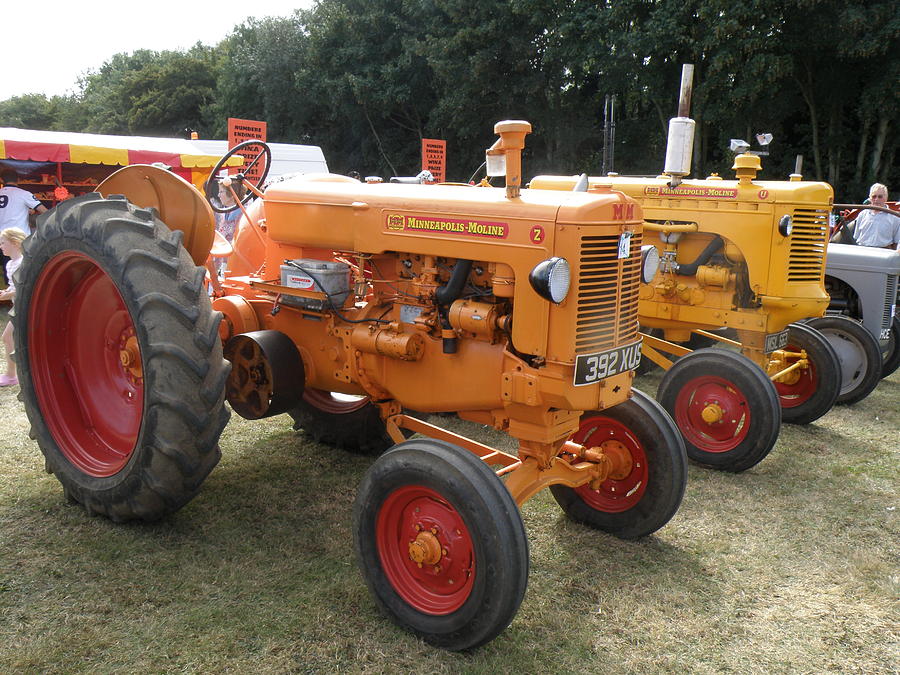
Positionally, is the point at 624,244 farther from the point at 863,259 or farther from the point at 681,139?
the point at 863,259

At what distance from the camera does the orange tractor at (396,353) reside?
8.34 ft

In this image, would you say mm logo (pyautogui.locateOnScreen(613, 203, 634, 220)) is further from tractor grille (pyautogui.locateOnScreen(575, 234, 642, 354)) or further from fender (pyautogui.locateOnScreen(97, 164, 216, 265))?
fender (pyautogui.locateOnScreen(97, 164, 216, 265))

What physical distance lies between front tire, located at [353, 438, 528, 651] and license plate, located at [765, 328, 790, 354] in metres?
3.08

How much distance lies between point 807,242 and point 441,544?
11.2 feet

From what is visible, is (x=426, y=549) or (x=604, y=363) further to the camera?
(x=604, y=363)

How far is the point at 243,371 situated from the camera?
11.6 feet

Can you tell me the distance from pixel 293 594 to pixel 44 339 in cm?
175

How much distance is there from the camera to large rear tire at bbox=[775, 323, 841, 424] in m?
5.10

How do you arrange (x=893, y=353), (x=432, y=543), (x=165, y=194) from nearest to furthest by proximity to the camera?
(x=432, y=543) → (x=165, y=194) → (x=893, y=353)

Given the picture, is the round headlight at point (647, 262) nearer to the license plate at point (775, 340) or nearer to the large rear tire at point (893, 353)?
the license plate at point (775, 340)

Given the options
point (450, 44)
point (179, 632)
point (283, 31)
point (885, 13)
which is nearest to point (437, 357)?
point (179, 632)

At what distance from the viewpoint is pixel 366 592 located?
282 cm

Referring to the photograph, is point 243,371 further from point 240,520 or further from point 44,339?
→ point 44,339

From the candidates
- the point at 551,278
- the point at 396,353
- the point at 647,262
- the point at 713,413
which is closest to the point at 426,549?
the point at 396,353
